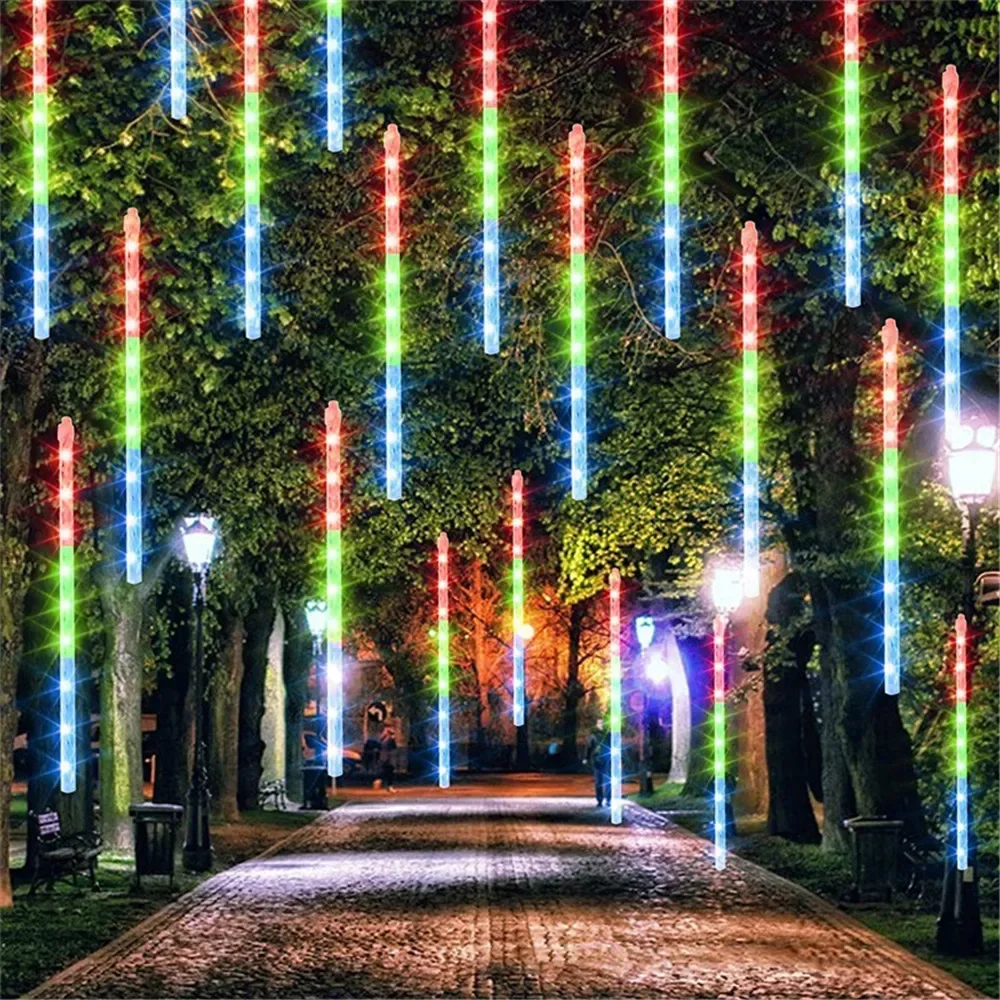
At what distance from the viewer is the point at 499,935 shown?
2089cm

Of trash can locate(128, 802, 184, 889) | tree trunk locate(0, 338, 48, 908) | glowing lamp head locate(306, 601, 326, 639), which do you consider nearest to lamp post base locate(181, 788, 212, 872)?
trash can locate(128, 802, 184, 889)

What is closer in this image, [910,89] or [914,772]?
[910,89]

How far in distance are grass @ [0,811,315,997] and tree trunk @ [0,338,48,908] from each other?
2.65 feet

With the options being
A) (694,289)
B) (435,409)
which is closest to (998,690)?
(694,289)

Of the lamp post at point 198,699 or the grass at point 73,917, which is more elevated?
the lamp post at point 198,699

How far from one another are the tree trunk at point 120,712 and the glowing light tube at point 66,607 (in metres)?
1.42

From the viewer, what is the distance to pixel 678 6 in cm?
2114

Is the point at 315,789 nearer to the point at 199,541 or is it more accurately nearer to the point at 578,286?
the point at 199,541

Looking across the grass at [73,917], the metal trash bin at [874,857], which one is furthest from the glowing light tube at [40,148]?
the metal trash bin at [874,857]

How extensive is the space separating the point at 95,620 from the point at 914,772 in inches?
544

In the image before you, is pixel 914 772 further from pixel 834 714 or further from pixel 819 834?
pixel 819 834

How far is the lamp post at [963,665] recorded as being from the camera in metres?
17.5

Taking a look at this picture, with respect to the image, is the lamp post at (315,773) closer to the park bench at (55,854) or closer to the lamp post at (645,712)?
the lamp post at (645,712)

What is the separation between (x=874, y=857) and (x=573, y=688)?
60994 mm
